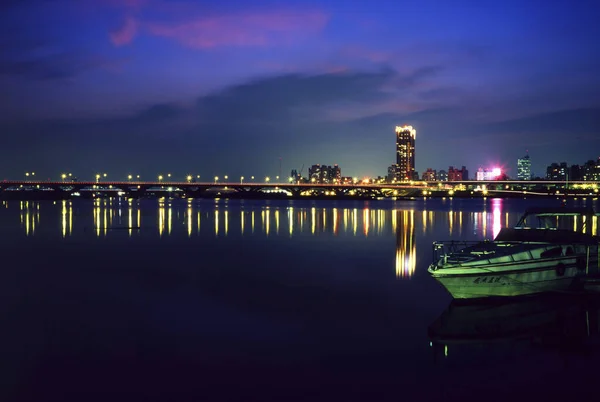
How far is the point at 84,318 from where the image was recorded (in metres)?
21.5

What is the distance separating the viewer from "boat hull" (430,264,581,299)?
877 inches

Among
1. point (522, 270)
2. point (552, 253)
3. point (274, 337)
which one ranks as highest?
point (552, 253)

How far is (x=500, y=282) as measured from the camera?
2231cm

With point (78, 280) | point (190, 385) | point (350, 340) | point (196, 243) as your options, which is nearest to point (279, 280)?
point (78, 280)

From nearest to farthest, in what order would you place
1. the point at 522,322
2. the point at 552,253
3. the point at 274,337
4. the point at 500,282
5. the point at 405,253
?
the point at 274,337, the point at 522,322, the point at 500,282, the point at 552,253, the point at 405,253

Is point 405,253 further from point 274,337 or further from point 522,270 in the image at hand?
point 274,337

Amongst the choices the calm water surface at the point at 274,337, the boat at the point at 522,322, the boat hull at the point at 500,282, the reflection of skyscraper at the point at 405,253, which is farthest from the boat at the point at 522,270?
the reflection of skyscraper at the point at 405,253

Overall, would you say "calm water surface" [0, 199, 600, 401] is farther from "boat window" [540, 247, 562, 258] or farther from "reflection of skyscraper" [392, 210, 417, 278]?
"boat window" [540, 247, 562, 258]

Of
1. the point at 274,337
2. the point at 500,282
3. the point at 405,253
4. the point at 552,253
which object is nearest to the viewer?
the point at 274,337

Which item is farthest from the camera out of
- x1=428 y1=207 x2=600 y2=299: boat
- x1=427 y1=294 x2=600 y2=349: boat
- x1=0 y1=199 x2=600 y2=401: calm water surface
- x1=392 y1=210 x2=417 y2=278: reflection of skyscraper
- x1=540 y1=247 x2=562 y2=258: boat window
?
x1=392 y1=210 x2=417 y2=278: reflection of skyscraper

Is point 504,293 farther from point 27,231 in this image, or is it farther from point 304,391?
point 27,231

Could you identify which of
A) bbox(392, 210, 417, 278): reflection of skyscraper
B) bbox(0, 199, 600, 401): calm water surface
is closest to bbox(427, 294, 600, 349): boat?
bbox(0, 199, 600, 401): calm water surface

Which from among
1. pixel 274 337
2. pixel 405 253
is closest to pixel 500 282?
pixel 274 337

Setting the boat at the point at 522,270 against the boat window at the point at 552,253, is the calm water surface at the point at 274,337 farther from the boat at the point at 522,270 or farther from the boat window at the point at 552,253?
the boat window at the point at 552,253
